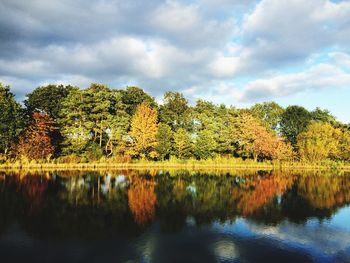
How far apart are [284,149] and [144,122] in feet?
80.4

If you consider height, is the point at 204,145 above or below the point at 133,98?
below

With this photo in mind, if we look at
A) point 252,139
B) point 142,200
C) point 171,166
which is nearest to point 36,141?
point 171,166

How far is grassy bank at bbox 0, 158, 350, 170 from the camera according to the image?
136ft

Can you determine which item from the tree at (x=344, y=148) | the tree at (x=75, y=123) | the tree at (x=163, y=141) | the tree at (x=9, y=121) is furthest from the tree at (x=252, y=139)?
the tree at (x=9, y=121)

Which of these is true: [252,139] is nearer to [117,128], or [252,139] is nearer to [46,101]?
[117,128]

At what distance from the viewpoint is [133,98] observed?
2250 inches

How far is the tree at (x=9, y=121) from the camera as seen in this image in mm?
40281

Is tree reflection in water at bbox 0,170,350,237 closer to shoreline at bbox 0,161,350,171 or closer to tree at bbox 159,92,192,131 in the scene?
shoreline at bbox 0,161,350,171

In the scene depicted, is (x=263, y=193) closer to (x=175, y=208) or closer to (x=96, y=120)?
(x=175, y=208)

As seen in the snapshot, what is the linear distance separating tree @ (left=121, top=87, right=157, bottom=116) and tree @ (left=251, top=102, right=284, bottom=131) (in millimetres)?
28718

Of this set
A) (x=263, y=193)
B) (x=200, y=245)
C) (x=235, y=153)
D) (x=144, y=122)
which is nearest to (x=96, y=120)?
(x=144, y=122)

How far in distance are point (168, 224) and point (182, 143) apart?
36607 mm

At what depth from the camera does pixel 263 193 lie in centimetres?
2683

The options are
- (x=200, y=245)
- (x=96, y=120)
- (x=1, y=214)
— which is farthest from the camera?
(x=96, y=120)
